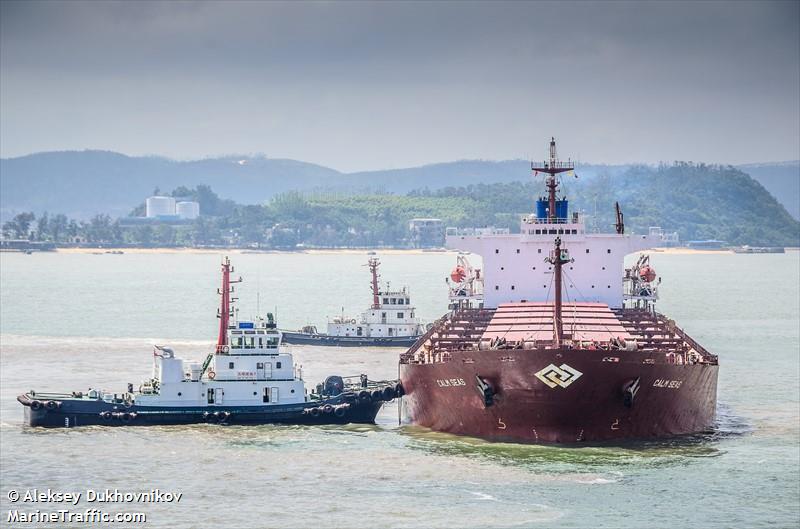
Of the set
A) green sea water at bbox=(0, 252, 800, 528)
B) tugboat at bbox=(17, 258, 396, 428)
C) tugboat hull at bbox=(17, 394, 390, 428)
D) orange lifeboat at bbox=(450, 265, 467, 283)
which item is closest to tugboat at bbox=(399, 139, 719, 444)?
orange lifeboat at bbox=(450, 265, 467, 283)

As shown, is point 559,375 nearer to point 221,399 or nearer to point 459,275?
point 221,399

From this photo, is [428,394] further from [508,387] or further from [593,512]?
[593,512]

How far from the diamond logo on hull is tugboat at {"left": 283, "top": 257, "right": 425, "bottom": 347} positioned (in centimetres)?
4654

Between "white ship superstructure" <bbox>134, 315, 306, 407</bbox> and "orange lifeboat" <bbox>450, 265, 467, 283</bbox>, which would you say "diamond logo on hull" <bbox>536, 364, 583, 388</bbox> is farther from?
"orange lifeboat" <bbox>450, 265, 467, 283</bbox>

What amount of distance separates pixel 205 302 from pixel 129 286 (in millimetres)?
40106

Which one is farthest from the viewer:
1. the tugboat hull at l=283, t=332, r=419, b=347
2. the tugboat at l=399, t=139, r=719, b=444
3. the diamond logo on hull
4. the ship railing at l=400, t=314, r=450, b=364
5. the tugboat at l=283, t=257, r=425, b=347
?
the tugboat at l=283, t=257, r=425, b=347

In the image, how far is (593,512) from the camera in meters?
48.3

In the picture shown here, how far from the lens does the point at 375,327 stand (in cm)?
10344

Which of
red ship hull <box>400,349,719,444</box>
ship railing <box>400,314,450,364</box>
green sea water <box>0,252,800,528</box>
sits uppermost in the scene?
ship railing <box>400,314,450,364</box>

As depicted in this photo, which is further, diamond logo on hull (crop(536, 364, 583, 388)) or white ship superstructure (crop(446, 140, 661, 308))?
white ship superstructure (crop(446, 140, 661, 308))

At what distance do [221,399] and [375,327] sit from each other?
39.8 m

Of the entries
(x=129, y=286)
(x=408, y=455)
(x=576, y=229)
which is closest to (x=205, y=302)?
(x=129, y=286)

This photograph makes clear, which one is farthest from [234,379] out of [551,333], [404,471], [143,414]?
[551,333]

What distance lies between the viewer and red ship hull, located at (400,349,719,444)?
56062mm
